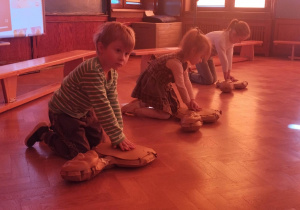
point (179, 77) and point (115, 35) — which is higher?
point (115, 35)

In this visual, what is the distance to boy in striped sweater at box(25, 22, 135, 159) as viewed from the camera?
1721mm

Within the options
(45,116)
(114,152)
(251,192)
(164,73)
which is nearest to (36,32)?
(45,116)

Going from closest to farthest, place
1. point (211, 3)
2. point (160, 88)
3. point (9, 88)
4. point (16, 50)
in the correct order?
point (160, 88)
point (9, 88)
point (16, 50)
point (211, 3)

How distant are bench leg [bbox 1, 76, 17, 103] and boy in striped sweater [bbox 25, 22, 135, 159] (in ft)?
3.42

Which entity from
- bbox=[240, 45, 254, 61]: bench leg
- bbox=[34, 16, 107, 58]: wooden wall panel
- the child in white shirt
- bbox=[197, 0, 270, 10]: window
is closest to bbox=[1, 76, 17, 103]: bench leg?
the child in white shirt

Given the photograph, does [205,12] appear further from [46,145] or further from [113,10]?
[46,145]

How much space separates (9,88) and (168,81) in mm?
1351

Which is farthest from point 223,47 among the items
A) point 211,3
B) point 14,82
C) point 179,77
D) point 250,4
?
point 211,3

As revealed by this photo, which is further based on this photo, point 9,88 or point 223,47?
point 223,47

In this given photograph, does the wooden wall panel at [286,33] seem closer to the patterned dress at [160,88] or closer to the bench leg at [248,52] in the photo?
the bench leg at [248,52]

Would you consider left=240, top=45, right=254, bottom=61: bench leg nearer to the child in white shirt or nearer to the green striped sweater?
the child in white shirt

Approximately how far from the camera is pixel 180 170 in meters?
1.80

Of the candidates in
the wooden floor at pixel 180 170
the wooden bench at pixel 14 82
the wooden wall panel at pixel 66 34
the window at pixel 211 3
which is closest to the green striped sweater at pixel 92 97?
the wooden floor at pixel 180 170

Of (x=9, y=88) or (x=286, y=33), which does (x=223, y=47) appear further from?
(x=286, y=33)
